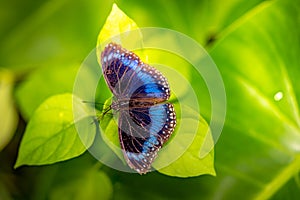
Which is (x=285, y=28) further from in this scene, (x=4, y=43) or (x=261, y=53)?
(x=4, y=43)

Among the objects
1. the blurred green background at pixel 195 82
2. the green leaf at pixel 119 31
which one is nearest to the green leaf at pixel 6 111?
the blurred green background at pixel 195 82

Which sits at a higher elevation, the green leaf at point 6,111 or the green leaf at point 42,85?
the green leaf at point 42,85

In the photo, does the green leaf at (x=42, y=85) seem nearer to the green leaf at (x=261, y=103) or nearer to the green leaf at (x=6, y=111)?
the green leaf at (x=6, y=111)

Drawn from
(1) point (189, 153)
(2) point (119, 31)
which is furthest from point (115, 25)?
(1) point (189, 153)

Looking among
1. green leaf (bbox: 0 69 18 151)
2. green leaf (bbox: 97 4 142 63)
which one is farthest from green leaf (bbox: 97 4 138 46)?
green leaf (bbox: 0 69 18 151)

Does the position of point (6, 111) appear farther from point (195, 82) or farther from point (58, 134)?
point (195, 82)

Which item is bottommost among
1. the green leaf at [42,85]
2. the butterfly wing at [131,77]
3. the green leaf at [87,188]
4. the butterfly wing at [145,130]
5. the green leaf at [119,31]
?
the green leaf at [87,188]
